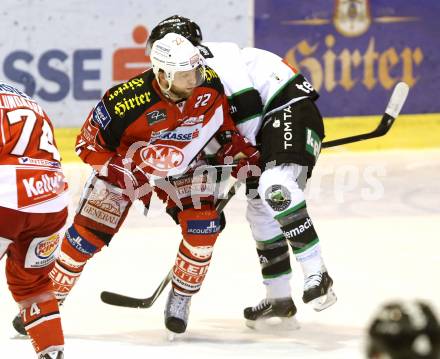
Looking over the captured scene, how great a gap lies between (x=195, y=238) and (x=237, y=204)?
234 centimetres

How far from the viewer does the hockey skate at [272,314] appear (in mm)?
4246

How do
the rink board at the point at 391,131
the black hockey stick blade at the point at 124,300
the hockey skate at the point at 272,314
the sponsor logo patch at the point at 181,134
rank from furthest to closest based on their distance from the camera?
1. the rink board at the point at 391,131
2. the black hockey stick blade at the point at 124,300
3. the hockey skate at the point at 272,314
4. the sponsor logo patch at the point at 181,134

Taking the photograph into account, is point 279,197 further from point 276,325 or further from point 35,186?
point 35,186

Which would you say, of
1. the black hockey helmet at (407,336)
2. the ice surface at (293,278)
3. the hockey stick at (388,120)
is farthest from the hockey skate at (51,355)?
the black hockey helmet at (407,336)

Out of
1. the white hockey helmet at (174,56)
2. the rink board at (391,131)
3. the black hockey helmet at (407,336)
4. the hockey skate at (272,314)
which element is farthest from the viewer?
the rink board at (391,131)

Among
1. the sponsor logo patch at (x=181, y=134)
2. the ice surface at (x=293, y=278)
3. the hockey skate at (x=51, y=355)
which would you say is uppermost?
the sponsor logo patch at (x=181, y=134)

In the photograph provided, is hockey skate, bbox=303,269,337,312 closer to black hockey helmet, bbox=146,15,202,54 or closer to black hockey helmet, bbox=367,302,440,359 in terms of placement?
black hockey helmet, bbox=146,15,202,54

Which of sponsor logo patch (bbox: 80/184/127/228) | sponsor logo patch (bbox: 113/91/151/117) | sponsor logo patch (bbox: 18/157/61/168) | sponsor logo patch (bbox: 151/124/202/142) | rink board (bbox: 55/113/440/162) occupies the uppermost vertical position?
sponsor logo patch (bbox: 18/157/61/168)

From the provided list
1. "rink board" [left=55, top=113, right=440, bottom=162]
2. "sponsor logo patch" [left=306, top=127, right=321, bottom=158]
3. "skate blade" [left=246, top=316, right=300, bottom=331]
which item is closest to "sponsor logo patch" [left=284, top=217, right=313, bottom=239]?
"sponsor logo patch" [left=306, top=127, right=321, bottom=158]

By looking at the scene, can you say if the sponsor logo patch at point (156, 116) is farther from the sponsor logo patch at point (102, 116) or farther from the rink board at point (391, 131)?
the rink board at point (391, 131)

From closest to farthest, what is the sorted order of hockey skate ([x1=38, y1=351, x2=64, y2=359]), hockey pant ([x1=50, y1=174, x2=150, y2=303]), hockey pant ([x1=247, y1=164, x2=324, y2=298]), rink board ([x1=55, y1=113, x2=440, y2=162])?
hockey skate ([x1=38, y1=351, x2=64, y2=359])
hockey pant ([x1=247, y1=164, x2=324, y2=298])
hockey pant ([x1=50, y1=174, x2=150, y2=303])
rink board ([x1=55, y1=113, x2=440, y2=162])

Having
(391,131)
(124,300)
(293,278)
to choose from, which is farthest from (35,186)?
(391,131)

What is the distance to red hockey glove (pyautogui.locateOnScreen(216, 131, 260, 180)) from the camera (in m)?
4.05

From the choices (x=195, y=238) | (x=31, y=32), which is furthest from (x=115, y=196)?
(x=31, y=32)
